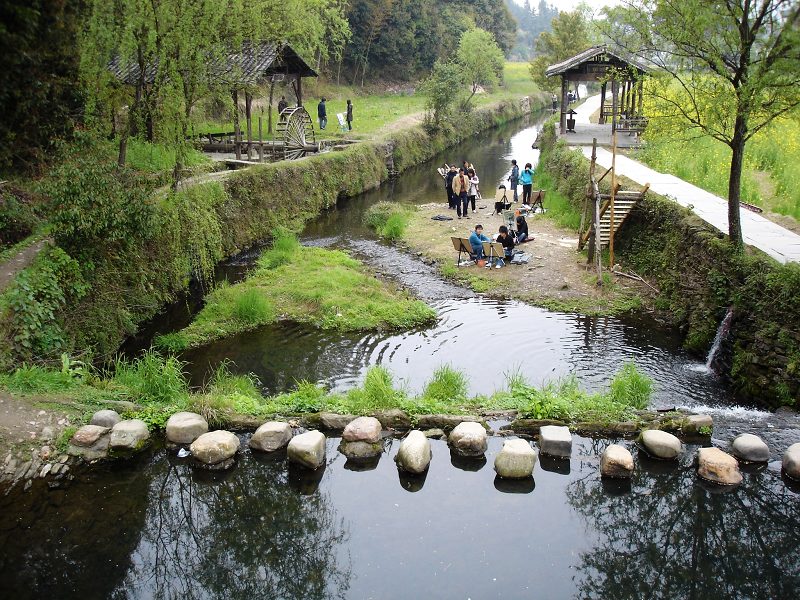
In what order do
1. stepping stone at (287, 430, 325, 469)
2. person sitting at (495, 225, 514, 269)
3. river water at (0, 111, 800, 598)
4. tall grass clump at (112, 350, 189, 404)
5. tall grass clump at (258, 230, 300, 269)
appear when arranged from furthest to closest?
person sitting at (495, 225, 514, 269)
tall grass clump at (258, 230, 300, 269)
tall grass clump at (112, 350, 189, 404)
stepping stone at (287, 430, 325, 469)
river water at (0, 111, 800, 598)

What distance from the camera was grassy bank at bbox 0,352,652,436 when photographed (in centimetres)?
884

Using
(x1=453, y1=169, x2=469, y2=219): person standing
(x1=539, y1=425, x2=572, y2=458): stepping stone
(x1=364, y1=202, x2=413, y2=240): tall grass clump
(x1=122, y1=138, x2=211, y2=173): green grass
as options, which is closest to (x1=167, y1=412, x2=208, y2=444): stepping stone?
(x1=539, y1=425, x2=572, y2=458): stepping stone

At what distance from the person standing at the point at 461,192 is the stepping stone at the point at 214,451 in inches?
606

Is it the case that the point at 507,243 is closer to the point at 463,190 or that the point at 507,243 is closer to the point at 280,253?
the point at 463,190

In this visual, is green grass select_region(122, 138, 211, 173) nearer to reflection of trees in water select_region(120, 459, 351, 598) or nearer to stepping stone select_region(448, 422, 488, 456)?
reflection of trees in water select_region(120, 459, 351, 598)

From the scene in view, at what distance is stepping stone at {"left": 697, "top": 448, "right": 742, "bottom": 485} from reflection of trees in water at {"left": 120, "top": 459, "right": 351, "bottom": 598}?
14.2 feet

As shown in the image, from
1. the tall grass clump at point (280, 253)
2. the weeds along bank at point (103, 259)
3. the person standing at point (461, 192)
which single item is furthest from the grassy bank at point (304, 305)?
the person standing at point (461, 192)

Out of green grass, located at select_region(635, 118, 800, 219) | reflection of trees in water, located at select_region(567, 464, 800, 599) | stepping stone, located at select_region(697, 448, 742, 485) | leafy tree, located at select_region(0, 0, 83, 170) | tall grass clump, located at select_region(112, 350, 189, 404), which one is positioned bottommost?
reflection of trees in water, located at select_region(567, 464, 800, 599)

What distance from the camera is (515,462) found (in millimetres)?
7930

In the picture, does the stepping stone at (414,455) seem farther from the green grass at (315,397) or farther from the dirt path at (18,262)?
the dirt path at (18,262)

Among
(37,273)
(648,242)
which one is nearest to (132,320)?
(37,273)

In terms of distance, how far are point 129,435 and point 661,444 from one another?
6.64 metres

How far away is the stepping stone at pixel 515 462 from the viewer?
7.93 metres

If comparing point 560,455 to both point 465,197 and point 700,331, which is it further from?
point 465,197
